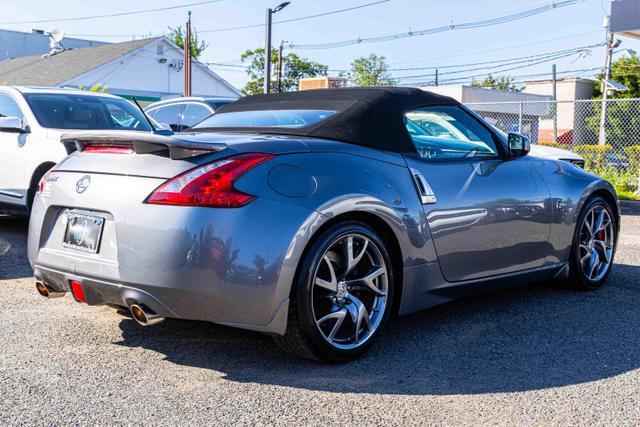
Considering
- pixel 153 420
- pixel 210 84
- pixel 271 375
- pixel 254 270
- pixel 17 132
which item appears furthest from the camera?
pixel 210 84

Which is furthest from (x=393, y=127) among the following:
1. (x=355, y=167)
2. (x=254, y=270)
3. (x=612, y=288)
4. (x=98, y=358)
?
(x=612, y=288)

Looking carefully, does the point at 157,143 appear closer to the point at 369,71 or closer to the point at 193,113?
the point at 193,113

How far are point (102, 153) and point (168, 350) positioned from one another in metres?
1.11

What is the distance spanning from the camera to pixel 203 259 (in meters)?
3.22

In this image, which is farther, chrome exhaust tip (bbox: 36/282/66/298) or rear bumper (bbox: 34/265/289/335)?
chrome exhaust tip (bbox: 36/282/66/298)

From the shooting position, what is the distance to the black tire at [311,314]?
3430mm

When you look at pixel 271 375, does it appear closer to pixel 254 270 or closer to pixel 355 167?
pixel 254 270

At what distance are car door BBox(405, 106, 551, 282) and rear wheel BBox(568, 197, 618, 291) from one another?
0.51 metres

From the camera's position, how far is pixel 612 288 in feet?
18.4

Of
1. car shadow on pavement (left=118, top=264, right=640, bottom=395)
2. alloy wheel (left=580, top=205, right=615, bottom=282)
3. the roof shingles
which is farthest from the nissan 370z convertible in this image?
the roof shingles

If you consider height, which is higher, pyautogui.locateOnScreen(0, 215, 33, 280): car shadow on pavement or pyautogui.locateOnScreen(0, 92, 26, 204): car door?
pyautogui.locateOnScreen(0, 92, 26, 204): car door

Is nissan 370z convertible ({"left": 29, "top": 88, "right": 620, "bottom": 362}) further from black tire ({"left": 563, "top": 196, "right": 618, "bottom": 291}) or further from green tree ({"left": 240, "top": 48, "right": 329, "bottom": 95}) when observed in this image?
green tree ({"left": 240, "top": 48, "right": 329, "bottom": 95})

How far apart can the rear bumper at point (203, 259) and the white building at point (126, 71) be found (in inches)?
1235

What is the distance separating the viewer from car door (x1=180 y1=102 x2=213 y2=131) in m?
11.5
